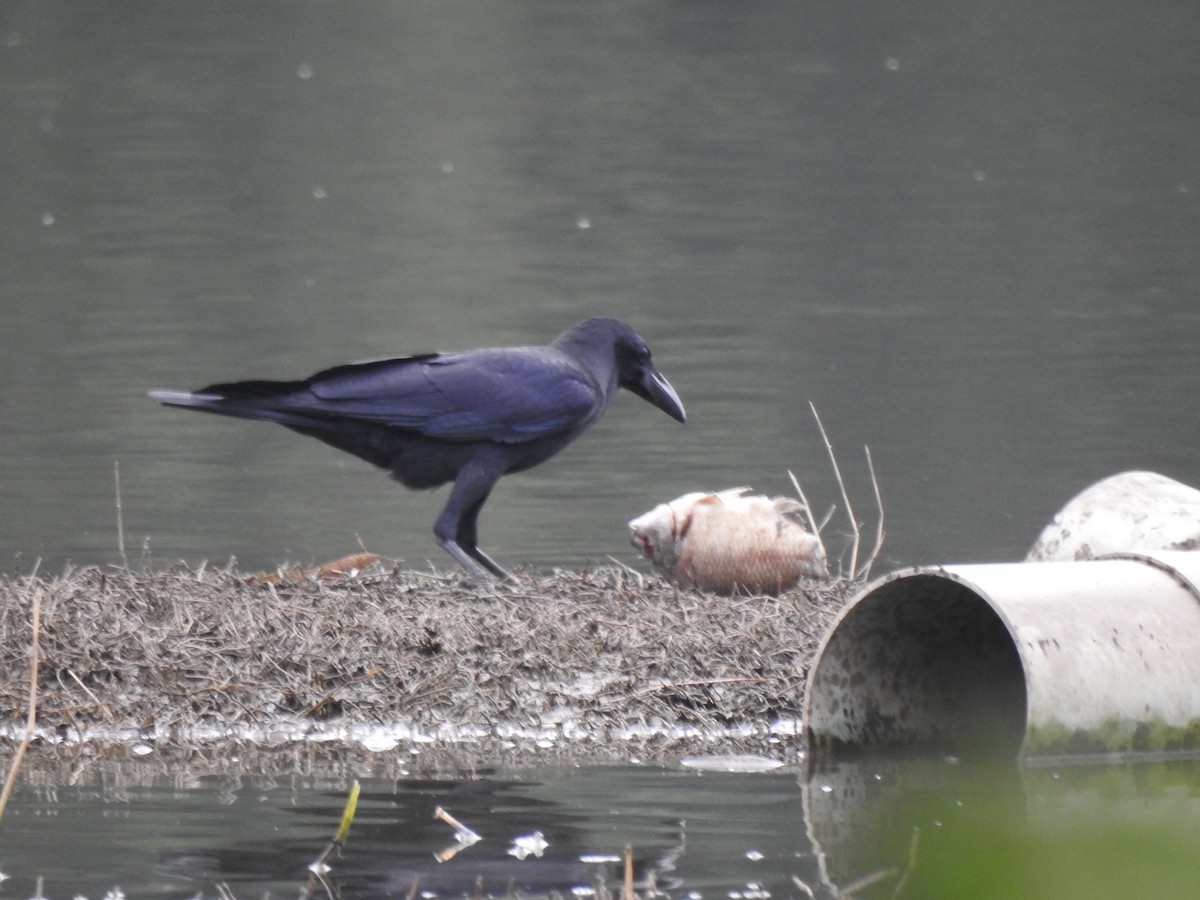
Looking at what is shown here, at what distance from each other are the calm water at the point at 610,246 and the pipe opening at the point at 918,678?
2.56 metres

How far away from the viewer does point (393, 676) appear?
19.3ft

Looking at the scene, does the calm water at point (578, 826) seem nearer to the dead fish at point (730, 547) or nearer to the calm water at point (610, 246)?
the dead fish at point (730, 547)

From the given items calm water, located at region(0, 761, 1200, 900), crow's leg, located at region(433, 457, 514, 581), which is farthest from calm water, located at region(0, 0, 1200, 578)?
calm water, located at region(0, 761, 1200, 900)

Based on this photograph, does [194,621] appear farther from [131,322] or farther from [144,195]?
[144,195]

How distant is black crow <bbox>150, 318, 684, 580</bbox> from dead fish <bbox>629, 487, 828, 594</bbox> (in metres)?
0.49

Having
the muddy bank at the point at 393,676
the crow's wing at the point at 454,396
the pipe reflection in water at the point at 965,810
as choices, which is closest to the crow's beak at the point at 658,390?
the crow's wing at the point at 454,396

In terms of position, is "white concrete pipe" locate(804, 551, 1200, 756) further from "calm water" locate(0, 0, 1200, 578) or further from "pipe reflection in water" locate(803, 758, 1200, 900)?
"calm water" locate(0, 0, 1200, 578)

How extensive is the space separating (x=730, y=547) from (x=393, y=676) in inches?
63.6

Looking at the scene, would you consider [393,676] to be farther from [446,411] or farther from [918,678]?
[446,411]

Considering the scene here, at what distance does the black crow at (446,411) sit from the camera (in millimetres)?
7191

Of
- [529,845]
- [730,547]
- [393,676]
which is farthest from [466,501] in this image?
[529,845]

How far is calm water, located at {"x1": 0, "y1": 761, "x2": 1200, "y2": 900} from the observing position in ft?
14.0

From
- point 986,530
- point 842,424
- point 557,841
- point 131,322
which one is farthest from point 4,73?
point 557,841

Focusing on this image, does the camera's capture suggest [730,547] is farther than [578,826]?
Yes
